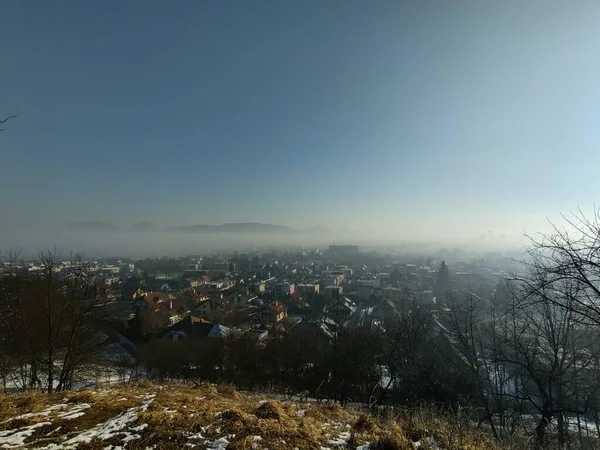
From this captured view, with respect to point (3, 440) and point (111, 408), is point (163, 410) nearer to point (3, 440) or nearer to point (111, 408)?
point (111, 408)

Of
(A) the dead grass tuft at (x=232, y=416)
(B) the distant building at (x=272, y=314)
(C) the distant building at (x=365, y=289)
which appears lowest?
(C) the distant building at (x=365, y=289)

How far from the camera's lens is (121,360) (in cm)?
2044

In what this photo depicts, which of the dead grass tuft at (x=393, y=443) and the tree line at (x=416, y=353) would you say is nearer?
the dead grass tuft at (x=393, y=443)

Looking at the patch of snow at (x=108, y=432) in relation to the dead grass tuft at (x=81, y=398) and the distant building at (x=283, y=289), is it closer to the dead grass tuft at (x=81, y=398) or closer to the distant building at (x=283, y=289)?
the dead grass tuft at (x=81, y=398)

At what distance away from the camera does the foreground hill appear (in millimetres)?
3541

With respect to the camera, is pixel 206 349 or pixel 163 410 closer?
pixel 163 410

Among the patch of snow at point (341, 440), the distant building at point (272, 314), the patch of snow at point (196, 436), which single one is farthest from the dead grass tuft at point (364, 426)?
the distant building at point (272, 314)

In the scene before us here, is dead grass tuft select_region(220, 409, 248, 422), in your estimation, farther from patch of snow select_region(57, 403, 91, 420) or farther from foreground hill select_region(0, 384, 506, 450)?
patch of snow select_region(57, 403, 91, 420)

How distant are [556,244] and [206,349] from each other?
66.4 feet

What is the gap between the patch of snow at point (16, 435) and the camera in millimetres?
3408

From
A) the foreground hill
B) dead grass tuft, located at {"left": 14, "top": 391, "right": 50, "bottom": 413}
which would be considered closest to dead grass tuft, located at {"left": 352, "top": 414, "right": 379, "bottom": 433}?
the foreground hill

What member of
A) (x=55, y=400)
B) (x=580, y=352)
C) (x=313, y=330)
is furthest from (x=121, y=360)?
(x=580, y=352)

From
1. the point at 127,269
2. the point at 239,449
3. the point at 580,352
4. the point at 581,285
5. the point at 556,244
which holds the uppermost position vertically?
the point at 556,244

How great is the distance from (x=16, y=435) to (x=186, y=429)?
2.06 m
